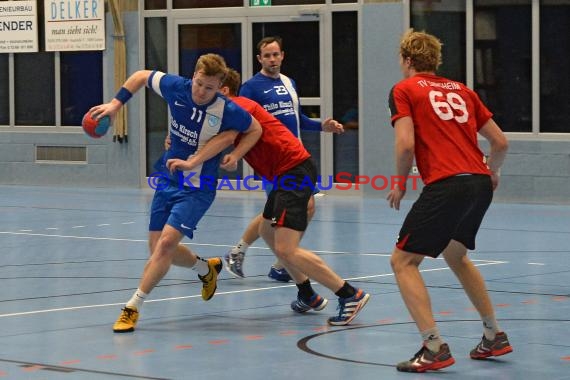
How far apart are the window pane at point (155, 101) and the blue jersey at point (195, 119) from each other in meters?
13.7

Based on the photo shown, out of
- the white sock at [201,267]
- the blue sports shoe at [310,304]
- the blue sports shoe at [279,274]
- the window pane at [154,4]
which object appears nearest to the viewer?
the blue sports shoe at [310,304]

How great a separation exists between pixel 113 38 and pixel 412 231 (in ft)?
53.2

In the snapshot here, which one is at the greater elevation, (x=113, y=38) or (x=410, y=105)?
(x=113, y=38)

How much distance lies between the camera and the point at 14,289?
35.5 feet

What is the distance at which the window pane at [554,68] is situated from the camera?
19.3m

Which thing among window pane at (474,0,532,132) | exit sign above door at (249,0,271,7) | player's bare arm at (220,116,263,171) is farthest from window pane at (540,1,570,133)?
player's bare arm at (220,116,263,171)

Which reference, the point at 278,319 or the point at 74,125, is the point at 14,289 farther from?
the point at 74,125

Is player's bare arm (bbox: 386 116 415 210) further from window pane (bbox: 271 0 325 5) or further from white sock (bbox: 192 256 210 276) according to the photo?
window pane (bbox: 271 0 325 5)

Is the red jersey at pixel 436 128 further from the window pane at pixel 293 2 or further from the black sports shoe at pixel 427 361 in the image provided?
the window pane at pixel 293 2

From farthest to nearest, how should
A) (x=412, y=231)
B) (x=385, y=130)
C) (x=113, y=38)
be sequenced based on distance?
1. (x=113, y=38)
2. (x=385, y=130)
3. (x=412, y=231)

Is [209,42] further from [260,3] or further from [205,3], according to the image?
[260,3]

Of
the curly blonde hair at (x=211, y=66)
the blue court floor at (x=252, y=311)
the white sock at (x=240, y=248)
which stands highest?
the curly blonde hair at (x=211, y=66)

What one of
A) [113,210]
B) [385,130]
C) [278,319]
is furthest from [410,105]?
[385,130]

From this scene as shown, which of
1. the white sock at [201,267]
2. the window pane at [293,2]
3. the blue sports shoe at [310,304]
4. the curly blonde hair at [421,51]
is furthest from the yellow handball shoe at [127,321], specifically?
the window pane at [293,2]
